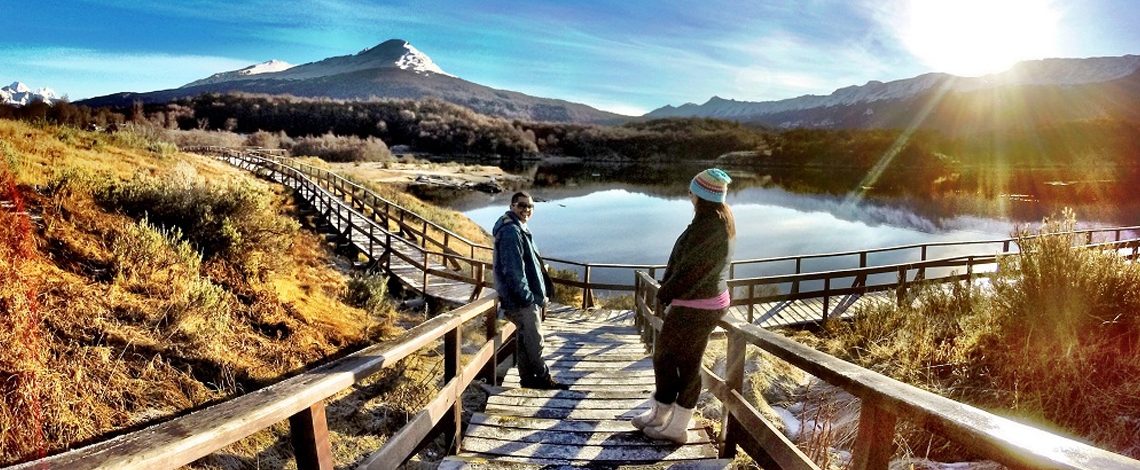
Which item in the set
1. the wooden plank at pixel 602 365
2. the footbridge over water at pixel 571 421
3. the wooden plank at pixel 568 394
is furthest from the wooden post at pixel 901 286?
the wooden plank at pixel 568 394

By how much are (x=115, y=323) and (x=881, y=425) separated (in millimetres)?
4786

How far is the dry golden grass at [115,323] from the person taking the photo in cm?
308

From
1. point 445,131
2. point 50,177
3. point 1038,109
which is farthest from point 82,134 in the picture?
point 1038,109

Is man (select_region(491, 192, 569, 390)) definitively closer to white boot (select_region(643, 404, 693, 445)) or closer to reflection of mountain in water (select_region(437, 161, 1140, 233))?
white boot (select_region(643, 404, 693, 445))

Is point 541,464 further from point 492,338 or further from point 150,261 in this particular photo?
point 150,261

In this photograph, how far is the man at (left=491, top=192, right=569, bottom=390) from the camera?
172 inches

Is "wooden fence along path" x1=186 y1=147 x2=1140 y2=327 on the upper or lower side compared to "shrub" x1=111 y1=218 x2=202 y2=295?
lower

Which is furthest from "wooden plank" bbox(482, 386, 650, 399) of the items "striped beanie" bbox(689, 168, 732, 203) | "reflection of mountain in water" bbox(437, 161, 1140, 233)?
"reflection of mountain in water" bbox(437, 161, 1140, 233)

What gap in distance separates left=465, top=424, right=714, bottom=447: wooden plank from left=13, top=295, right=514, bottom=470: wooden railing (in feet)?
0.78

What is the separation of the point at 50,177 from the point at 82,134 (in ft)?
28.3

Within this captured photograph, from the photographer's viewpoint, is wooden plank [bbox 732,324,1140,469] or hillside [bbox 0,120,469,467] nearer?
wooden plank [bbox 732,324,1140,469]

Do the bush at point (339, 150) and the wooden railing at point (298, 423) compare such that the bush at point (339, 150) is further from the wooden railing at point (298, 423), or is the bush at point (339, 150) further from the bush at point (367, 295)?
the wooden railing at point (298, 423)

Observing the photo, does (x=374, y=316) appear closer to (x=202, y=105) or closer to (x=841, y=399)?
(x=841, y=399)

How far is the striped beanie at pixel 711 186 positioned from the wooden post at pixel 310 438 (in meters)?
2.08
